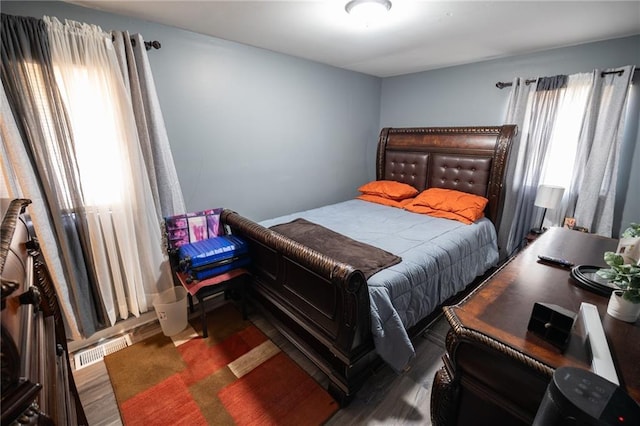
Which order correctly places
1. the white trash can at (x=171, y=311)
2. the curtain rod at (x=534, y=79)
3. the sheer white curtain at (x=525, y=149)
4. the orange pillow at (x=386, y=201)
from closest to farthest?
1. the white trash can at (x=171, y=311)
2. the curtain rod at (x=534, y=79)
3. the sheer white curtain at (x=525, y=149)
4. the orange pillow at (x=386, y=201)

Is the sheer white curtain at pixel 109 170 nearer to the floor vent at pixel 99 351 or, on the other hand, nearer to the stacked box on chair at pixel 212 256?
the floor vent at pixel 99 351

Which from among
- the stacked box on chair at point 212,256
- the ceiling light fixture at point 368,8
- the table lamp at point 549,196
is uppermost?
the ceiling light fixture at point 368,8

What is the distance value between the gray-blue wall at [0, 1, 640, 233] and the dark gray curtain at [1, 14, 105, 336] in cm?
25

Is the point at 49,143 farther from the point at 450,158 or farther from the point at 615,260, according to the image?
the point at 450,158

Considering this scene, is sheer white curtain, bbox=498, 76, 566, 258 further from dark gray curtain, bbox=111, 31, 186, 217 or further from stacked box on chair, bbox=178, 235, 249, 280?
dark gray curtain, bbox=111, 31, 186, 217

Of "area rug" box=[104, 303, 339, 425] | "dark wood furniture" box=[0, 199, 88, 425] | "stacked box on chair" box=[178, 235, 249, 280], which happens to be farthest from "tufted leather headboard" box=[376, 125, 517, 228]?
"dark wood furniture" box=[0, 199, 88, 425]

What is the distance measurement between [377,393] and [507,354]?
1.13 metres

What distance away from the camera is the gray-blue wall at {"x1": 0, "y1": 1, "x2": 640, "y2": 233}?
2.32 meters

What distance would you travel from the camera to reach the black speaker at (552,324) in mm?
858

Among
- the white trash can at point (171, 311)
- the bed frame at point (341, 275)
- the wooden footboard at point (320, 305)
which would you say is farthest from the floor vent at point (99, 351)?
the wooden footboard at point (320, 305)

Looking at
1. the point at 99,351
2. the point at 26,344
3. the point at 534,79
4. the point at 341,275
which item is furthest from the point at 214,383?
the point at 534,79

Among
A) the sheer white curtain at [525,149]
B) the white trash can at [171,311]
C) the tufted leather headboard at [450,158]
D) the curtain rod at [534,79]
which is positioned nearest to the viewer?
the white trash can at [171,311]

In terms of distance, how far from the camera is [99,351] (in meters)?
2.05

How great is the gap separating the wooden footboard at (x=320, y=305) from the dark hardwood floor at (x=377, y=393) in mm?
132
